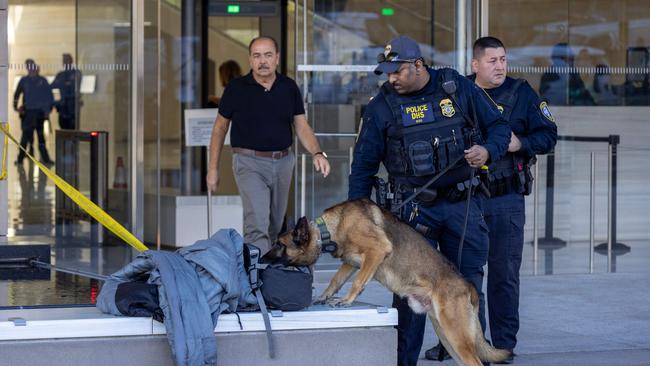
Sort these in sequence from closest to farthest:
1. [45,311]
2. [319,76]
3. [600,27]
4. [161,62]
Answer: [45,311] → [319,76] → [600,27] → [161,62]

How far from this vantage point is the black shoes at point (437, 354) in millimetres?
6691

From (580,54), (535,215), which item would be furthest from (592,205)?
(580,54)

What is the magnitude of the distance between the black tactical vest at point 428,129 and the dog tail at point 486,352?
0.84m

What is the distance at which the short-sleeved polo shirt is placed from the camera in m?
7.92

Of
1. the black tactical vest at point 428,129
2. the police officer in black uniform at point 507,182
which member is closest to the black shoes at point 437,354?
the police officer in black uniform at point 507,182

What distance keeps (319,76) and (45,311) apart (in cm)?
540

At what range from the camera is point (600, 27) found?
1100 centimetres

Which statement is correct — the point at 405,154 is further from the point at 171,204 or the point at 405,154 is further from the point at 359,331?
the point at 171,204

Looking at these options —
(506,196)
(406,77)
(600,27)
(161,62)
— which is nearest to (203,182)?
(161,62)

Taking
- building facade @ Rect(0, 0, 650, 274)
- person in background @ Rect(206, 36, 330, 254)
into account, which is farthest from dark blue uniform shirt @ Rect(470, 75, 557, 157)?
building facade @ Rect(0, 0, 650, 274)

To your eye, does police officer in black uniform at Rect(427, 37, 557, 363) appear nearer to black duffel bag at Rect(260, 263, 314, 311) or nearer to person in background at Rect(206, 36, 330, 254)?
person in background at Rect(206, 36, 330, 254)

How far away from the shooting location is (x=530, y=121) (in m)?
6.71

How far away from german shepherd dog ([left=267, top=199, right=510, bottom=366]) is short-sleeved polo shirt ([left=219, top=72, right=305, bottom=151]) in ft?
8.19

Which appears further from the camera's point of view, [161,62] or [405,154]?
[161,62]
